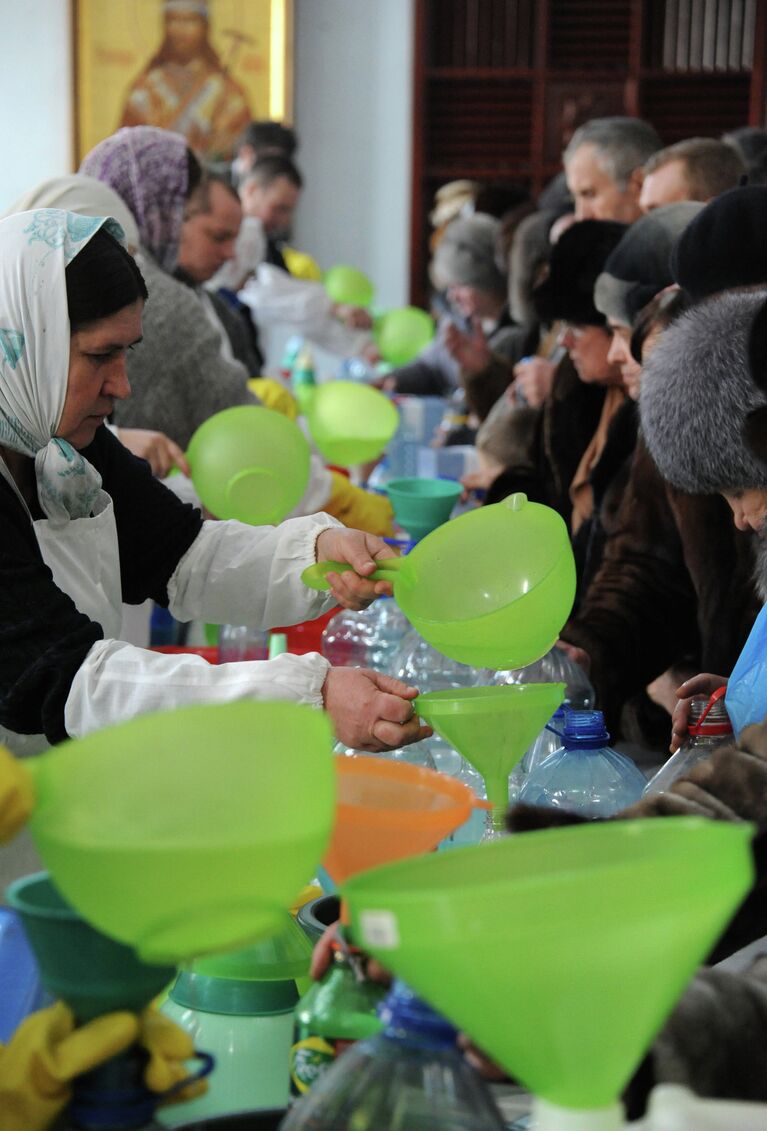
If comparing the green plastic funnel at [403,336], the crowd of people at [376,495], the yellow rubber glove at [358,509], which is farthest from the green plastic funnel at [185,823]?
the green plastic funnel at [403,336]

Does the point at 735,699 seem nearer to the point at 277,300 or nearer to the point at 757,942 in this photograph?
the point at 757,942

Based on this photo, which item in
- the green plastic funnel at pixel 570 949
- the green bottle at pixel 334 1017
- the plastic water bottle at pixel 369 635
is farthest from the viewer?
the plastic water bottle at pixel 369 635

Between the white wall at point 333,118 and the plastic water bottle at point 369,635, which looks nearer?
the plastic water bottle at point 369,635

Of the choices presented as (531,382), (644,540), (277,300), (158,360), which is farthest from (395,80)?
(644,540)

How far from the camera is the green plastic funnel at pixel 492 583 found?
1580mm

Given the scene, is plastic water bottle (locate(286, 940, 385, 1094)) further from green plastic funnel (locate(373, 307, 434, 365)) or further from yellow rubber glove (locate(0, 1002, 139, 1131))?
green plastic funnel (locate(373, 307, 434, 365))

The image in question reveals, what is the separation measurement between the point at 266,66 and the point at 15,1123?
835 cm

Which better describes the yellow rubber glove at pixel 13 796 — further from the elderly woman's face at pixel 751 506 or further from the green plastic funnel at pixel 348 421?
the green plastic funnel at pixel 348 421

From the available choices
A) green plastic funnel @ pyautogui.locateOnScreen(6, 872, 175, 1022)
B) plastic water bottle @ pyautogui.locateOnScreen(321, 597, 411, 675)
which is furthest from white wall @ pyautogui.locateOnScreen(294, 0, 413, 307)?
green plastic funnel @ pyautogui.locateOnScreen(6, 872, 175, 1022)

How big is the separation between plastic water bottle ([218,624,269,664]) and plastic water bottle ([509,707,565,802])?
839 millimetres

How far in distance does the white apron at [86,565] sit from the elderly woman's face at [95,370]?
0.46 ft

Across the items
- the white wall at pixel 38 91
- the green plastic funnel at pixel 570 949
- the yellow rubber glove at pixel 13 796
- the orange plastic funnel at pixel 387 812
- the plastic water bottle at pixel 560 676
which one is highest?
the white wall at pixel 38 91

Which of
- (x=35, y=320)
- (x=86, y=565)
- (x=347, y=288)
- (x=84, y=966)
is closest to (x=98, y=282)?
(x=35, y=320)

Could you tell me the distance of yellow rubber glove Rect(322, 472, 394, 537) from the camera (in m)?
3.09
